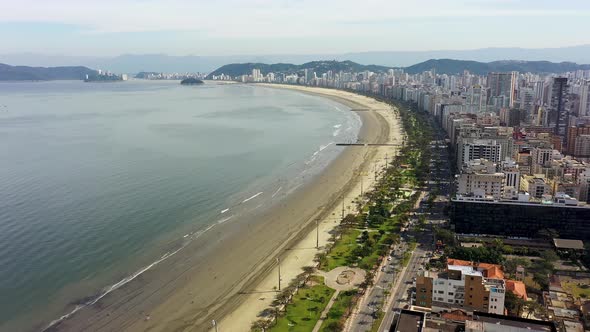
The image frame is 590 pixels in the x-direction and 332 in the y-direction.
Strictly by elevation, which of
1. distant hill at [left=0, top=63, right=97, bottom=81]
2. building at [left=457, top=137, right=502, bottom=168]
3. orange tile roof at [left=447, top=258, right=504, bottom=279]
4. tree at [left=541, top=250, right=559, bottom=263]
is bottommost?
tree at [left=541, top=250, right=559, bottom=263]

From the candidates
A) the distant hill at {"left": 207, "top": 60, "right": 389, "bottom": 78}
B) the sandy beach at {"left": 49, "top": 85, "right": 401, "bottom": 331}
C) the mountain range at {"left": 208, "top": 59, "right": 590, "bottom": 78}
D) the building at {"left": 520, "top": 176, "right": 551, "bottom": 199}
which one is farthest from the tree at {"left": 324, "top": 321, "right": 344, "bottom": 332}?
the distant hill at {"left": 207, "top": 60, "right": 389, "bottom": 78}

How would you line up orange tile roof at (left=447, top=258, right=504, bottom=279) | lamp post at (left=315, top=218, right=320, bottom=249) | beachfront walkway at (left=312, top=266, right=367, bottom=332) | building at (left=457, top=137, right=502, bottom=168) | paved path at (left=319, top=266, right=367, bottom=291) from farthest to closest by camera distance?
building at (left=457, top=137, right=502, bottom=168) → lamp post at (left=315, top=218, right=320, bottom=249) → paved path at (left=319, top=266, right=367, bottom=291) → beachfront walkway at (left=312, top=266, right=367, bottom=332) → orange tile roof at (left=447, top=258, right=504, bottom=279)

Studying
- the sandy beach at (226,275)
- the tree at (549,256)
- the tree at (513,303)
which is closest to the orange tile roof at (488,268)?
the tree at (513,303)

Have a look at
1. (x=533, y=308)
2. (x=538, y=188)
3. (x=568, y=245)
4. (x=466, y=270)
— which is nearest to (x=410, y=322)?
(x=466, y=270)

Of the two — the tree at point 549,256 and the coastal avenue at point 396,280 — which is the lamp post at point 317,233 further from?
the tree at point 549,256

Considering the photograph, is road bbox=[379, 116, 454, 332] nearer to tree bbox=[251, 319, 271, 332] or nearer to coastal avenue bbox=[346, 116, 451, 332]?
coastal avenue bbox=[346, 116, 451, 332]

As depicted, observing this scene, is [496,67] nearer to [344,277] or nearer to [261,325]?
[344,277]

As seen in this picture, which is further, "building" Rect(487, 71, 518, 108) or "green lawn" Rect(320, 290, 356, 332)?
"building" Rect(487, 71, 518, 108)
